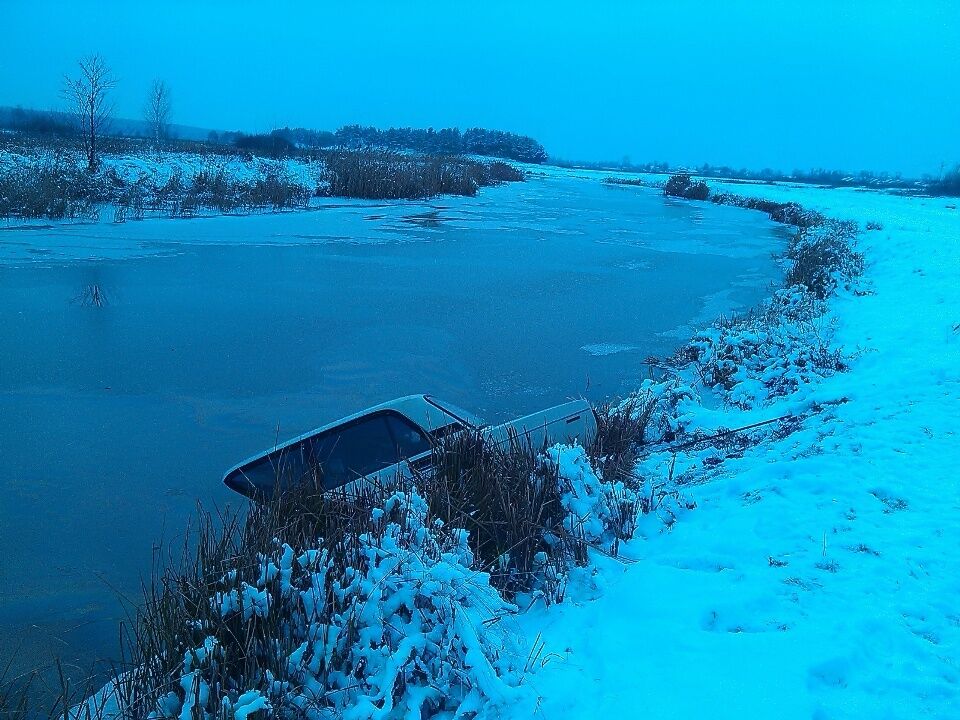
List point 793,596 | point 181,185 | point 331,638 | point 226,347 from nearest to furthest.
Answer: point 331,638 < point 793,596 < point 226,347 < point 181,185

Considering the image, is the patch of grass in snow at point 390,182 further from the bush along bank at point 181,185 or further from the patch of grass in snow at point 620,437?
the patch of grass in snow at point 620,437

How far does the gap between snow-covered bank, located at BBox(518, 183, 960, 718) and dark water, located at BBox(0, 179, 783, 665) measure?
254 cm

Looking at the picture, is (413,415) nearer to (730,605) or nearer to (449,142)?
(730,605)

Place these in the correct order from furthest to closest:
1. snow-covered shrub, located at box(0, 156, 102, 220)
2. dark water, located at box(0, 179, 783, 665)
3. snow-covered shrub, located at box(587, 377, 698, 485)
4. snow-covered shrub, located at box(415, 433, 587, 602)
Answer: snow-covered shrub, located at box(0, 156, 102, 220) → snow-covered shrub, located at box(587, 377, 698, 485) → dark water, located at box(0, 179, 783, 665) → snow-covered shrub, located at box(415, 433, 587, 602)

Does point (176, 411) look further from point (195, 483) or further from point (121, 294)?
point (121, 294)

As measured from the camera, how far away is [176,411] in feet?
21.6

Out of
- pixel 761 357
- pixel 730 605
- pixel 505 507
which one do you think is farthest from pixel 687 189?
pixel 730 605

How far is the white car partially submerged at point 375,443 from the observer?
15.1 feet

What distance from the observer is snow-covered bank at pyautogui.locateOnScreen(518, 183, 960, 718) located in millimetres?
2676

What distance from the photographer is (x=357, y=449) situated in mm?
4863

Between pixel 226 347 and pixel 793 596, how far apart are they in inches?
284

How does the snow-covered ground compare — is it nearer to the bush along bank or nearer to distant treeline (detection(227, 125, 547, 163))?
the bush along bank

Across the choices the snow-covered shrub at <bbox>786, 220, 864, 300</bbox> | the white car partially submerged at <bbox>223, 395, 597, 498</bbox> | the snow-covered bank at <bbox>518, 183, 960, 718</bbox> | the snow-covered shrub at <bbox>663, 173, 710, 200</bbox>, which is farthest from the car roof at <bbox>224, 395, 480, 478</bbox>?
the snow-covered shrub at <bbox>663, 173, 710, 200</bbox>

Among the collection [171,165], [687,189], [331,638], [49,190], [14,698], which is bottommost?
[14,698]
